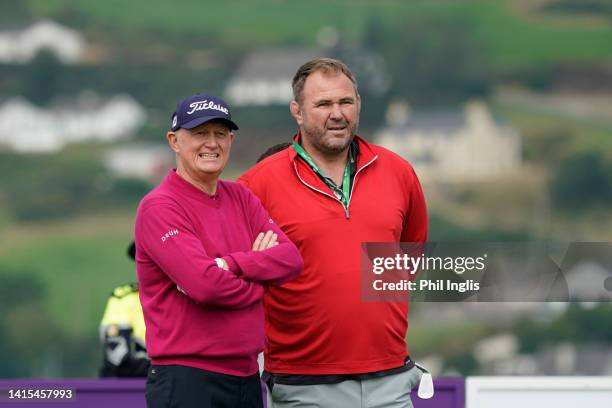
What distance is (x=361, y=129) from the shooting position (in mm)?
16312

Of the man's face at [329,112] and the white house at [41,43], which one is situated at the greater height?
the white house at [41,43]

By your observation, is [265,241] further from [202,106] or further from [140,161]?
[140,161]

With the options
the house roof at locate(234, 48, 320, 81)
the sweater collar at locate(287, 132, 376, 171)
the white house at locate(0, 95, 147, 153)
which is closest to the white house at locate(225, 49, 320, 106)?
the house roof at locate(234, 48, 320, 81)

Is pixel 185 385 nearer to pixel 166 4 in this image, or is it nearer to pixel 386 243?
pixel 386 243

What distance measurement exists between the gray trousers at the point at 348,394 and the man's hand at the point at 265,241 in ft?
1.50

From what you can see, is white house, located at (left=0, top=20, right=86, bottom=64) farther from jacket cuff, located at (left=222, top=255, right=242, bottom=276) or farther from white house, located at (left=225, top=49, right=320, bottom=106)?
jacket cuff, located at (left=222, top=255, right=242, bottom=276)

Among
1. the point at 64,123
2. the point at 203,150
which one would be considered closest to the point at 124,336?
the point at 203,150

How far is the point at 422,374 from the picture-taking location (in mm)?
3400

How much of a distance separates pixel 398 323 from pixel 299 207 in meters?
0.42

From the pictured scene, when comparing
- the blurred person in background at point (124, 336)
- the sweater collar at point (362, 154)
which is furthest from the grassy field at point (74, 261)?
the sweater collar at point (362, 154)

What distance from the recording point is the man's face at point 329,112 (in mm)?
3289

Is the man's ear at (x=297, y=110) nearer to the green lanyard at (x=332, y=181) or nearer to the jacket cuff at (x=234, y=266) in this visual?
the green lanyard at (x=332, y=181)

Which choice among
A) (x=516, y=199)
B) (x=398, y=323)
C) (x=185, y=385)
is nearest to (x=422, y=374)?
(x=398, y=323)

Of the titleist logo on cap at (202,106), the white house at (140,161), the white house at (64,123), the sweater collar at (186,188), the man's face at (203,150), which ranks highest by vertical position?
the white house at (64,123)
